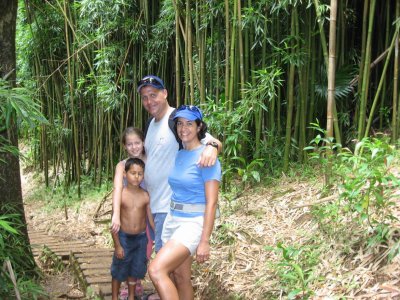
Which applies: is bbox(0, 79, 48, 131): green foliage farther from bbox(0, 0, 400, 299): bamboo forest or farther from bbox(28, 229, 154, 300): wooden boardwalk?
bbox(28, 229, 154, 300): wooden boardwalk

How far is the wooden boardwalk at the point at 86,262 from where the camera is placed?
10.9ft

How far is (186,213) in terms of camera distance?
2.40 metres

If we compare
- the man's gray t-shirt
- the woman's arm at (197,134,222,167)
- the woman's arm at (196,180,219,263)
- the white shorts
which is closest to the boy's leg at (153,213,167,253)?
the man's gray t-shirt

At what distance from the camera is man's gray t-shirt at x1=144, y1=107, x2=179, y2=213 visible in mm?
2703

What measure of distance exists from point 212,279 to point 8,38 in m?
2.28

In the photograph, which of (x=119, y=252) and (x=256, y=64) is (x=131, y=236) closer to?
(x=119, y=252)

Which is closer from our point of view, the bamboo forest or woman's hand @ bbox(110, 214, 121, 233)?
the bamboo forest

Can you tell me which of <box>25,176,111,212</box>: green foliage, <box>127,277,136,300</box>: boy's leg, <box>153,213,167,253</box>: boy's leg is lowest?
<box>25,176,111,212</box>: green foliage

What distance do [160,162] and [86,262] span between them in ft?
5.20

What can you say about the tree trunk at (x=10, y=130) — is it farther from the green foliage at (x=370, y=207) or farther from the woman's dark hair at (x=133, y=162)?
the green foliage at (x=370, y=207)

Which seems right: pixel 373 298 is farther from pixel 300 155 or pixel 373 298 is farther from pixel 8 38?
pixel 8 38

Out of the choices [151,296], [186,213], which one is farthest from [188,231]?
[151,296]

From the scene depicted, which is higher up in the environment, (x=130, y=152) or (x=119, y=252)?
(x=130, y=152)

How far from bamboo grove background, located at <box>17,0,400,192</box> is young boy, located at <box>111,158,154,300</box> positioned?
128 cm
